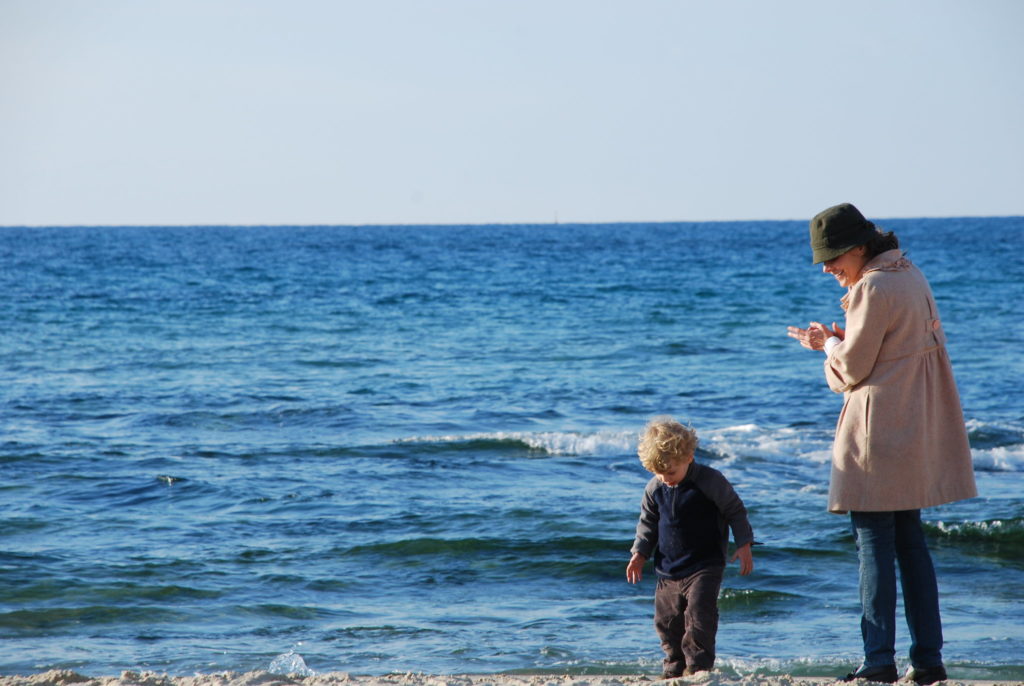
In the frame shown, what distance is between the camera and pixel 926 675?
389 cm

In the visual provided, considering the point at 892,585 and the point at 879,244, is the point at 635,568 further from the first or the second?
the point at 879,244

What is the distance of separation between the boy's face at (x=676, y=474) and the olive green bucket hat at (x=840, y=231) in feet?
2.94

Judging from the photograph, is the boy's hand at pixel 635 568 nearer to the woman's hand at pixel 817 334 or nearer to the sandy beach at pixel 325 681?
the sandy beach at pixel 325 681

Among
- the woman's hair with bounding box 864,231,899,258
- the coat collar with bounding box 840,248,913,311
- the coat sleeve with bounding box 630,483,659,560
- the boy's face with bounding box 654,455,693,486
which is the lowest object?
the coat sleeve with bounding box 630,483,659,560

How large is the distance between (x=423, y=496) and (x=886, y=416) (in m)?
5.17

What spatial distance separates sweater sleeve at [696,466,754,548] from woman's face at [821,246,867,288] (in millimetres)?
862

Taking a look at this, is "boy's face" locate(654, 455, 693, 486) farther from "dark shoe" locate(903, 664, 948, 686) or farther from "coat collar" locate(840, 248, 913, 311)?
"dark shoe" locate(903, 664, 948, 686)

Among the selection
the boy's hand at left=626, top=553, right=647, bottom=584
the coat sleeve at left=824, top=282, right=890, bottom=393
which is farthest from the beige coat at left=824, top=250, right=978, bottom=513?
the boy's hand at left=626, top=553, right=647, bottom=584

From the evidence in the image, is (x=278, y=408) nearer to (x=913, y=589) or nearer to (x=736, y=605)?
(x=736, y=605)

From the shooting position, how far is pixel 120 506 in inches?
311

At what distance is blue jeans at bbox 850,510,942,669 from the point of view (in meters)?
3.77

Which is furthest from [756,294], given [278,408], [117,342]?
[278,408]

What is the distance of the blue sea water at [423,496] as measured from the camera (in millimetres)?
5445

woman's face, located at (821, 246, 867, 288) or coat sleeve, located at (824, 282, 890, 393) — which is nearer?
coat sleeve, located at (824, 282, 890, 393)
